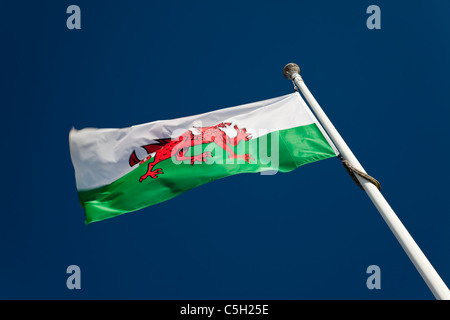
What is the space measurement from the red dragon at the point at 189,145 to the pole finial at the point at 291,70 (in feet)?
6.87

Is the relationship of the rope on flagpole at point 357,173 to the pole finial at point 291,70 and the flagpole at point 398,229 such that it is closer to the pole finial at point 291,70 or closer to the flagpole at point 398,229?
the flagpole at point 398,229

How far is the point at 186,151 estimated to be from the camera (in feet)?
24.0

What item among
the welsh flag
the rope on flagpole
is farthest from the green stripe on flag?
the rope on flagpole

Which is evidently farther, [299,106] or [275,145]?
[299,106]

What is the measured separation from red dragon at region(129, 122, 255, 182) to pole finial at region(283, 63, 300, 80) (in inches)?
82.5

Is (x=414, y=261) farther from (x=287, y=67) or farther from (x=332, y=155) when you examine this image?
(x=287, y=67)

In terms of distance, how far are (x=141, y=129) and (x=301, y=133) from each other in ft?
10.2

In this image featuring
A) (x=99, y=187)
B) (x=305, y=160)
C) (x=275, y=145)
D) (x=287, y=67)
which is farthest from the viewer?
(x=287, y=67)

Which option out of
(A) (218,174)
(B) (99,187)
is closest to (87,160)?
(B) (99,187)

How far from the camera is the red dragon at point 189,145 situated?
7.08m

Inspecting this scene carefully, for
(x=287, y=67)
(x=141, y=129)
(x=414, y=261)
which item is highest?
(x=287, y=67)

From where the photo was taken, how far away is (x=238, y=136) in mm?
7324

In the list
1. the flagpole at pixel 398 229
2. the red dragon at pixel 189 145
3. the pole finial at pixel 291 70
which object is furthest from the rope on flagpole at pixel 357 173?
the pole finial at pixel 291 70

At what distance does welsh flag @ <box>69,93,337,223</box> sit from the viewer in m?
6.77
